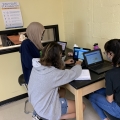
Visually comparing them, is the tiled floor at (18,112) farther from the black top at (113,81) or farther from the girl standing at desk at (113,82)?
the black top at (113,81)

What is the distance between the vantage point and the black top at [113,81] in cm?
120

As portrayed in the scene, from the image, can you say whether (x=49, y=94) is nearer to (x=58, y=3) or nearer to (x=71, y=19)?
(x=71, y=19)

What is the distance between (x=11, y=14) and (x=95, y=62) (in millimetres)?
1417

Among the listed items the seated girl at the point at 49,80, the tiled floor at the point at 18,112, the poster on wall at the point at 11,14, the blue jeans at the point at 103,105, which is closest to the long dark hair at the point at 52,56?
the seated girl at the point at 49,80

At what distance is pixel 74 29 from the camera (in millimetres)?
2357

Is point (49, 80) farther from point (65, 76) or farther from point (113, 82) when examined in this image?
point (113, 82)

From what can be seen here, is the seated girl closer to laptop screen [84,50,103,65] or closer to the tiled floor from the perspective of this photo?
laptop screen [84,50,103,65]

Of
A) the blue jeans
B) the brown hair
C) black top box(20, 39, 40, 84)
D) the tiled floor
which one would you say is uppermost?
the brown hair

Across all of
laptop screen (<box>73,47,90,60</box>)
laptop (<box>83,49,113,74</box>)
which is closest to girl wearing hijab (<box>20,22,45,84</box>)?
laptop screen (<box>73,47,90,60</box>)

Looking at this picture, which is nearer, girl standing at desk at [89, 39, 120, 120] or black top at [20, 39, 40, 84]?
girl standing at desk at [89, 39, 120, 120]

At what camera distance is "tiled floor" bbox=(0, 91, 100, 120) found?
190 cm

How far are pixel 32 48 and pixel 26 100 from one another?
3.57 feet

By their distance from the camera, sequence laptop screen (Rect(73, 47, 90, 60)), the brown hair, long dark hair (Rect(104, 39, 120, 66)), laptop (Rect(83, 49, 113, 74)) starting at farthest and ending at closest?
laptop screen (Rect(73, 47, 90, 60)) → the brown hair → laptop (Rect(83, 49, 113, 74)) → long dark hair (Rect(104, 39, 120, 66))

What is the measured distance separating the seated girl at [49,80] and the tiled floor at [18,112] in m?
0.67
